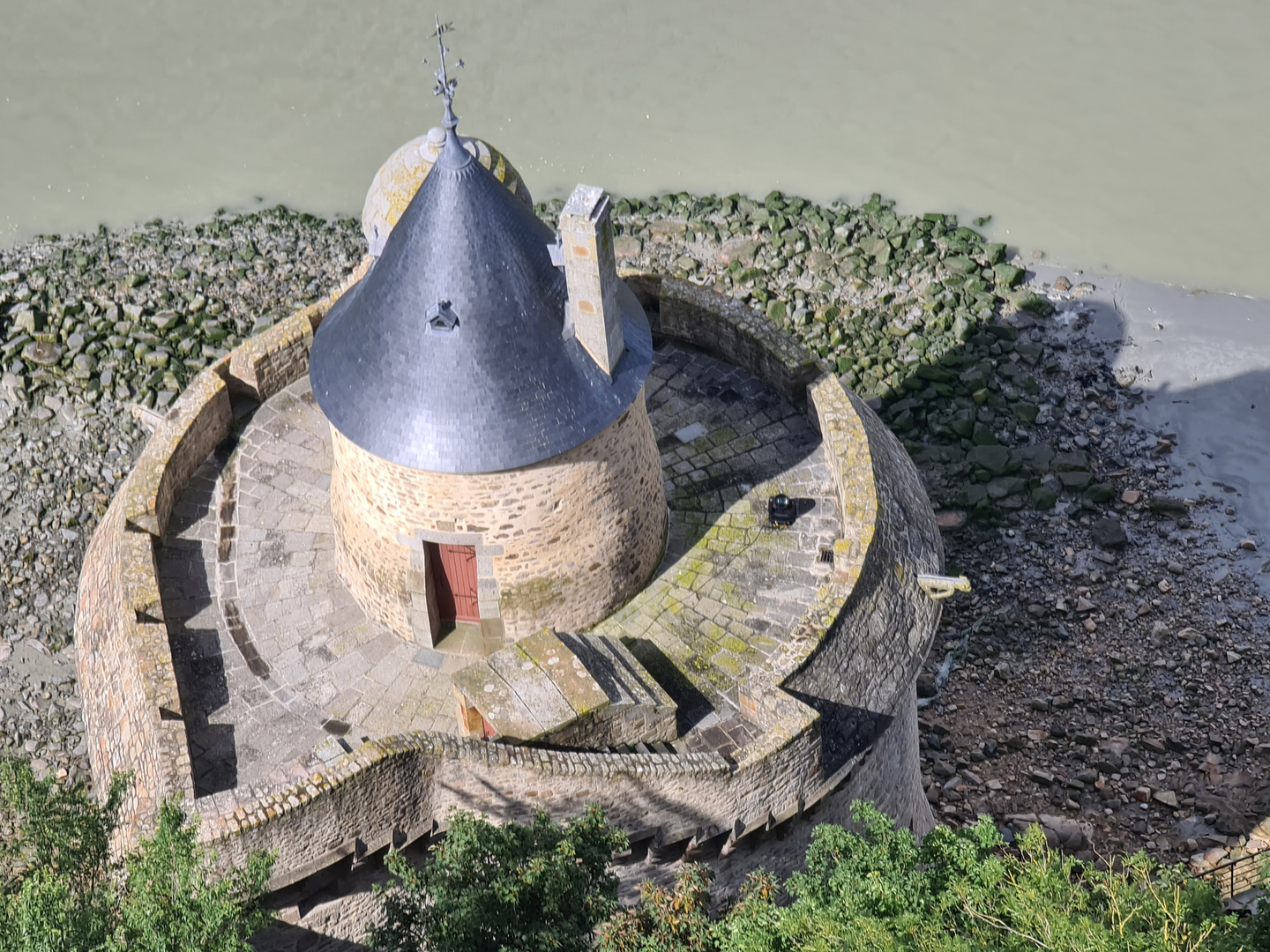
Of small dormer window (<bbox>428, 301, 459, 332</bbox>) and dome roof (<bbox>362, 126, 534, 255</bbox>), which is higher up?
dome roof (<bbox>362, 126, 534, 255</bbox>)

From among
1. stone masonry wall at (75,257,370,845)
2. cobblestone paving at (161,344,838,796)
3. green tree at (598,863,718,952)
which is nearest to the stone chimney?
cobblestone paving at (161,344,838,796)

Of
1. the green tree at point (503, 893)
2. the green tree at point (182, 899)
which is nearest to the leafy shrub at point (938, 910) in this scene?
the green tree at point (503, 893)

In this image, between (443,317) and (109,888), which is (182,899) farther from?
(443,317)

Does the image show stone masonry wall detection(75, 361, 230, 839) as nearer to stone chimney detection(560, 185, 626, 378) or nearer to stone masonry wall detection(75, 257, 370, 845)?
stone masonry wall detection(75, 257, 370, 845)

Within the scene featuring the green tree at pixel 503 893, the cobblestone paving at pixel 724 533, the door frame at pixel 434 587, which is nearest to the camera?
the green tree at pixel 503 893

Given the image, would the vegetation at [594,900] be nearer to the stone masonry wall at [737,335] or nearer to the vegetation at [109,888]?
the vegetation at [109,888]

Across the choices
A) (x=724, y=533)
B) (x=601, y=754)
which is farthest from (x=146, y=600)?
(x=724, y=533)
